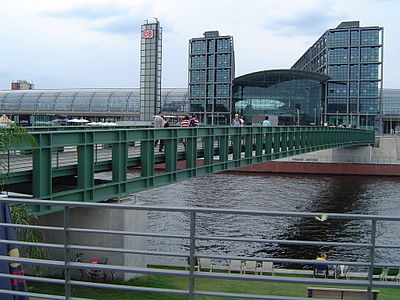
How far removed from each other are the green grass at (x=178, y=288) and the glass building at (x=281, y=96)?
102 metres

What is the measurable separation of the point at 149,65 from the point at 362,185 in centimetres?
4069

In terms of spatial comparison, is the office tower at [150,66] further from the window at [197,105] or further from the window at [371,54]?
the window at [371,54]

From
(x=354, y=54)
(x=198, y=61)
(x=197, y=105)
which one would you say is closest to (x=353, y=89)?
(x=354, y=54)

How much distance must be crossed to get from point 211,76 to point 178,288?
10809cm

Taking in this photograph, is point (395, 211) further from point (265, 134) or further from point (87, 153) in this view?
point (87, 153)

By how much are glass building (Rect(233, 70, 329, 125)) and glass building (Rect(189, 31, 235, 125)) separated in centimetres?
302

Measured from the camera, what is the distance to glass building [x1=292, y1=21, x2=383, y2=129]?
117750mm

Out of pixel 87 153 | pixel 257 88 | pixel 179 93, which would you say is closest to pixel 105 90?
pixel 179 93

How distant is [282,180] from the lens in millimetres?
64688

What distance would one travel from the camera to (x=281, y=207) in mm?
43438

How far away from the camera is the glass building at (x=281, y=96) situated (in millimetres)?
118875

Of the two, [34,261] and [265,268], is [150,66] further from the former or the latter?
[34,261]

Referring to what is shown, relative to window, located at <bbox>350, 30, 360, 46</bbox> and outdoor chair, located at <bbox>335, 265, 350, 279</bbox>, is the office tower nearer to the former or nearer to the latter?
window, located at <bbox>350, 30, 360, 46</bbox>

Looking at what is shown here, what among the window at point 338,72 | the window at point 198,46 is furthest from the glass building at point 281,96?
the window at point 198,46
